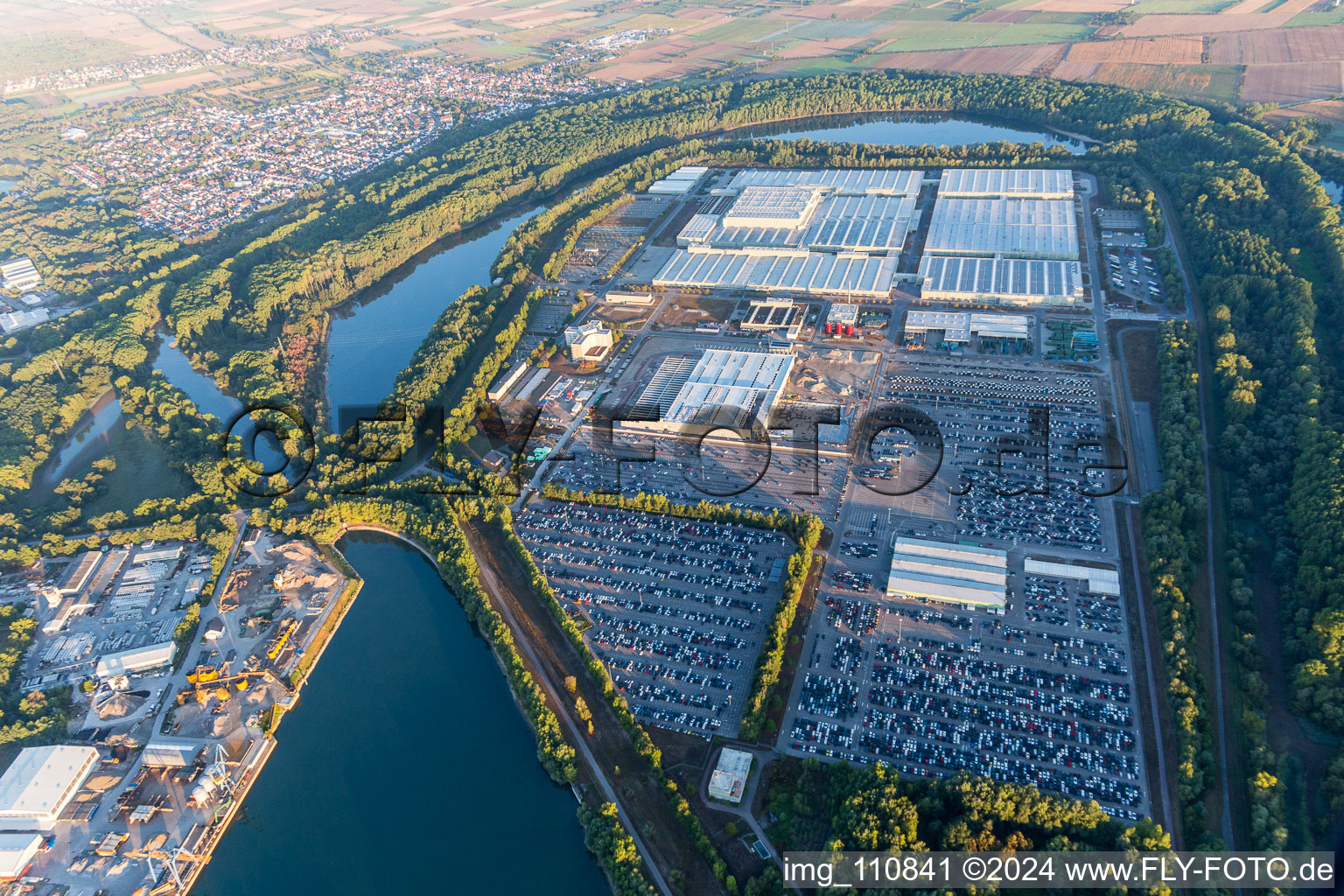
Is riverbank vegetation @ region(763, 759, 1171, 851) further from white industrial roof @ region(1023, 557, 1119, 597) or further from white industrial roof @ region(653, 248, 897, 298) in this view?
white industrial roof @ region(653, 248, 897, 298)

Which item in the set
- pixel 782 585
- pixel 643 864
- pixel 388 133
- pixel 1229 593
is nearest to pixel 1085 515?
pixel 1229 593

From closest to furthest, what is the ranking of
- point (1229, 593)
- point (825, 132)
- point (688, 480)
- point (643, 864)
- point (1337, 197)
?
1. point (643, 864)
2. point (1229, 593)
3. point (688, 480)
4. point (1337, 197)
5. point (825, 132)

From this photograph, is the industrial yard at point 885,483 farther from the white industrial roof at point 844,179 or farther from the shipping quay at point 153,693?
the shipping quay at point 153,693

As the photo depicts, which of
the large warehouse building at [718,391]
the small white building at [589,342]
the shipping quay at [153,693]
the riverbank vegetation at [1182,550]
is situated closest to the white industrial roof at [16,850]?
the shipping quay at [153,693]

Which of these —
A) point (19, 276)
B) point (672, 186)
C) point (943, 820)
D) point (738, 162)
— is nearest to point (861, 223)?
point (672, 186)

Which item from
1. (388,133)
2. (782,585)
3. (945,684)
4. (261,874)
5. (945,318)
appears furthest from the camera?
(388,133)

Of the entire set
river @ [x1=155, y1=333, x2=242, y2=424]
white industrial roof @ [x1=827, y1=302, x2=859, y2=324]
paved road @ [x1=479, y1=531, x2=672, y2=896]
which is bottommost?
paved road @ [x1=479, y1=531, x2=672, y2=896]

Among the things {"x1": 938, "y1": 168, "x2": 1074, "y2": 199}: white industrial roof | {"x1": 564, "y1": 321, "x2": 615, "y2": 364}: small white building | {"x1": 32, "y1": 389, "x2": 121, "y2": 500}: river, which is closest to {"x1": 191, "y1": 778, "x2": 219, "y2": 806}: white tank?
{"x1": 32, "y1": 389, "x2": 121, "y2": 500}: river

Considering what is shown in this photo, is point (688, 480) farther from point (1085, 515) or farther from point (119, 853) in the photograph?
point (119, 853)
